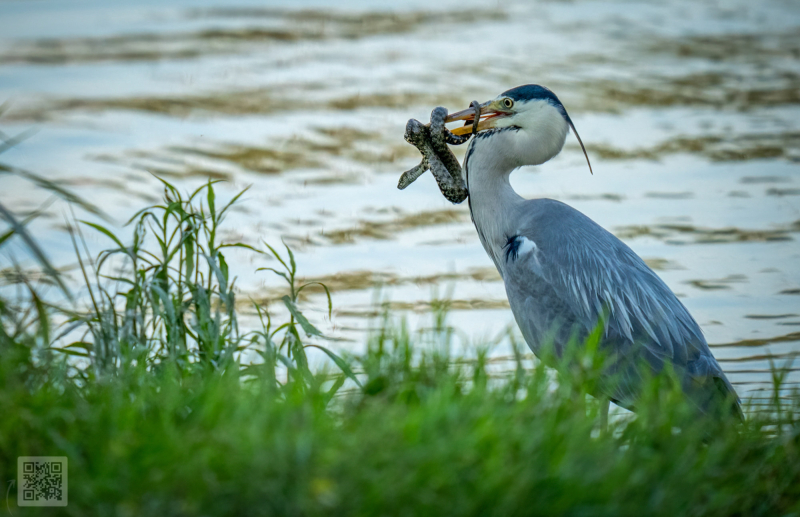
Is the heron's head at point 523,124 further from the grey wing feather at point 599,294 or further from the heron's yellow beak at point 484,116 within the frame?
the grey wing feather at point 599,294

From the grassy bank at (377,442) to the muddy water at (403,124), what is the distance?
89cm

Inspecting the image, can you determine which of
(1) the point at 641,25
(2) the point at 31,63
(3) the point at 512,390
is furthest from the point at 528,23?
(3) the point at 512,390

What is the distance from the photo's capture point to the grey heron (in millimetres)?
4520

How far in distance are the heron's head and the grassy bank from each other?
1.61 metres

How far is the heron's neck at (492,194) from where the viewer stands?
537cm

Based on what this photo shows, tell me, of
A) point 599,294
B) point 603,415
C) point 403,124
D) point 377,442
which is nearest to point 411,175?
point 599,294

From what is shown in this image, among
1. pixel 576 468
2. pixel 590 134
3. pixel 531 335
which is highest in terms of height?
pixel 590 134

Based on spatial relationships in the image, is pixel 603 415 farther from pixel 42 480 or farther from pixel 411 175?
pixel 411 175

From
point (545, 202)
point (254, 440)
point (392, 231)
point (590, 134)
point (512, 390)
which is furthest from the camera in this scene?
point (590, 134)

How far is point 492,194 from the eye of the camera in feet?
17.7

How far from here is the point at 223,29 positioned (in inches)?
534

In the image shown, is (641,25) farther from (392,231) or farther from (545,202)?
(545,202)

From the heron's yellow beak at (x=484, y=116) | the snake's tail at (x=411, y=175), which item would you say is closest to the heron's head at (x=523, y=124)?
the heron's yellow beak at (x=484, y=116)

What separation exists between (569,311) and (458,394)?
123 centimetres
